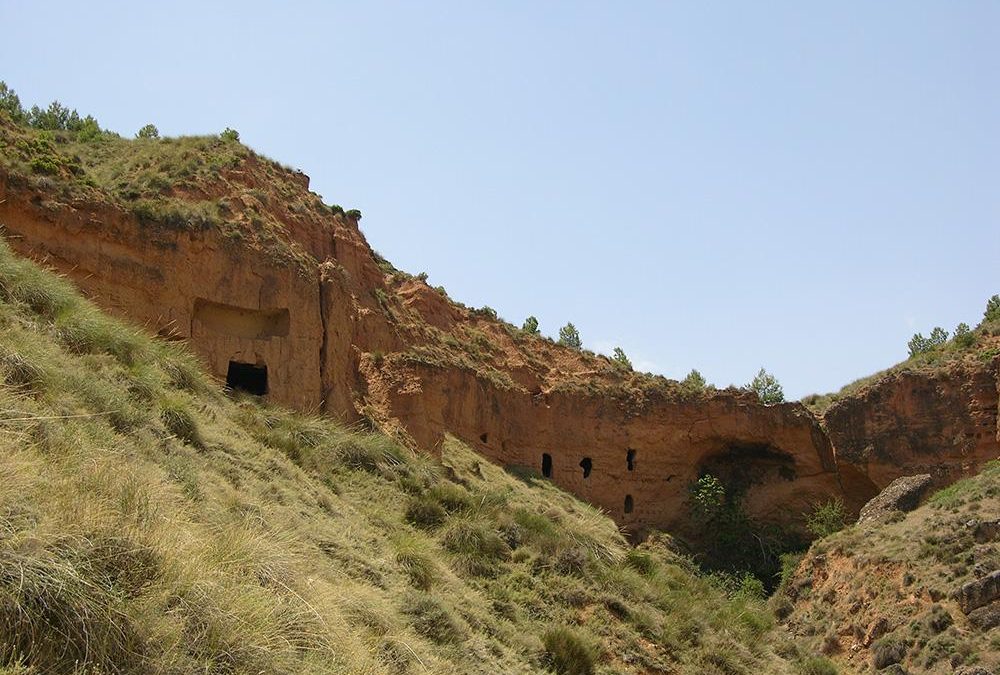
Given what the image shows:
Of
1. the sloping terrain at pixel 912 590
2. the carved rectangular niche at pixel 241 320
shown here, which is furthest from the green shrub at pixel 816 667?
the carved rectangular niche at pixel 241 320

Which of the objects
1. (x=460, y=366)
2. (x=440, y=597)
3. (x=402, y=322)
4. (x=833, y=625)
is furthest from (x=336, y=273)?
(x=833, y=625)

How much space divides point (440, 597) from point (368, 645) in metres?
4.44

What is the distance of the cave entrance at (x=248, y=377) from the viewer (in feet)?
76.7

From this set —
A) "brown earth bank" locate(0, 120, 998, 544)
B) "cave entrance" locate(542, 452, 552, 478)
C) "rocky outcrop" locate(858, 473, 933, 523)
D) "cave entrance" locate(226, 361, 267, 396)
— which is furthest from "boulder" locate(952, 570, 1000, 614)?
"cave entrance" locate(226, 361, 267, 396)

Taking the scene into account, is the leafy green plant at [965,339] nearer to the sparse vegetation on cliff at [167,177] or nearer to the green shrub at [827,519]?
the green shrub at [827,519]

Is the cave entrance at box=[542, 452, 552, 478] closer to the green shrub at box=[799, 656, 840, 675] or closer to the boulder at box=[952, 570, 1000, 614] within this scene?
the green shrub at box=[799, 656, 840, 675]

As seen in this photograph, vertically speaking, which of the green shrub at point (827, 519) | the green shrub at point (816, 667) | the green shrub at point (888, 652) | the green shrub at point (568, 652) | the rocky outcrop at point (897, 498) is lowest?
the green shrub at point (816, 667)

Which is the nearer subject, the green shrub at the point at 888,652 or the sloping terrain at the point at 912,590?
the sloping terrain at the point at 912,590

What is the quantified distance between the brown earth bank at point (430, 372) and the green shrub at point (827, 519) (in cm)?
120

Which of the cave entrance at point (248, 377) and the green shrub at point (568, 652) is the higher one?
the cave entrance at point (248, 377)

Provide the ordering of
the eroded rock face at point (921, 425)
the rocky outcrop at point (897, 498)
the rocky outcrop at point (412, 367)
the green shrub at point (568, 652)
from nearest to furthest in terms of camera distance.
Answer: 1. the green shrub at point (568, 652)
2. the rocky outcrop at point (412, 367)
3. the rocky outcrop at point (897, 498)
4. the eroded rock face at point (921, 425)

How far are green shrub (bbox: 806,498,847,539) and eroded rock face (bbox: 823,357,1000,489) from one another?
6.61 ft

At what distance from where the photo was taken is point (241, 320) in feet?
78.4

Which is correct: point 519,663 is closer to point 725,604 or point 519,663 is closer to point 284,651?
point 284,651
